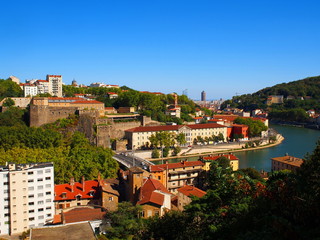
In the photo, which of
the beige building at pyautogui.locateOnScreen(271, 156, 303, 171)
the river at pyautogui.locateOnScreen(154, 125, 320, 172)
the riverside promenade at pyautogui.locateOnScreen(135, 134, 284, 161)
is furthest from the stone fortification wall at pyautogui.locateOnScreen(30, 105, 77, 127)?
the beige building at pyautogui.locateOnScreen(271, 156, 303, 171)

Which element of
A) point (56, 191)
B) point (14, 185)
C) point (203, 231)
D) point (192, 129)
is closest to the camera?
point (203, 231)

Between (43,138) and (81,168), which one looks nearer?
(81,168)

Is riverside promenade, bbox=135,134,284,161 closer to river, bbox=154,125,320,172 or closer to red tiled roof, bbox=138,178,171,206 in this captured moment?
river, bbox=154,125,320,172

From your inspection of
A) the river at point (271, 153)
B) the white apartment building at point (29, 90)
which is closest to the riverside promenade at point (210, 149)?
the river at point (271, 153)

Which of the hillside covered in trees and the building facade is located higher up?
the hillside covered in trees

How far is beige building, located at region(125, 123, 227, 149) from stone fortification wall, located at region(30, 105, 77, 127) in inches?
202

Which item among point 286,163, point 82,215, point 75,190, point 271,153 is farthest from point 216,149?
point 82,215

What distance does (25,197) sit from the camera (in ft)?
36.3

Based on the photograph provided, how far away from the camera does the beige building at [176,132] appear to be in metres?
25.2

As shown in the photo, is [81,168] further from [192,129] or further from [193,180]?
[192,129]

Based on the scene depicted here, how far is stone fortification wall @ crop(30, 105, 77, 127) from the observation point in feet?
74.3

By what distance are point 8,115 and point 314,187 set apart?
75.8 ft

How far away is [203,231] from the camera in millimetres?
5371

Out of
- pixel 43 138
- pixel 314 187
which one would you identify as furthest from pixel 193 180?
pixel 314 187
